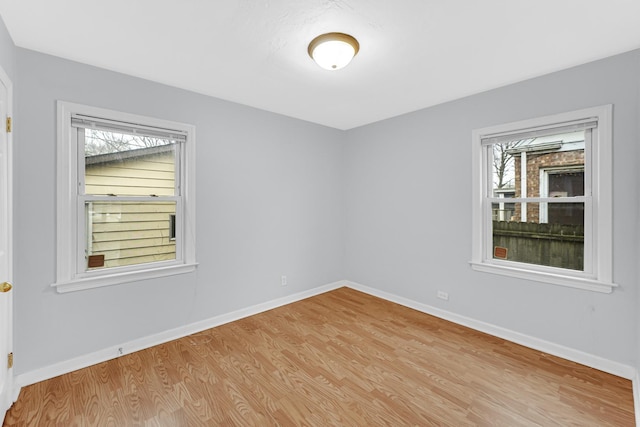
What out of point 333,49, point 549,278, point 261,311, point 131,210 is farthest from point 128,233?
point 549,278

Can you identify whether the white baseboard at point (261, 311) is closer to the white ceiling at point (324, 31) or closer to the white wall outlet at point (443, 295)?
the white wall outlet at point (443, 295)

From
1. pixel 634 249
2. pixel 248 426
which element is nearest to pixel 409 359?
pixel 248 426

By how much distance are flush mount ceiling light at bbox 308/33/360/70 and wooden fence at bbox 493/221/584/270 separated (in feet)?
7.44

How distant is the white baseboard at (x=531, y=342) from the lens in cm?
227

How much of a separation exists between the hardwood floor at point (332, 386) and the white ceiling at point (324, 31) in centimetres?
249

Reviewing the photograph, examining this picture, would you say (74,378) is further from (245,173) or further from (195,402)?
(245,173)

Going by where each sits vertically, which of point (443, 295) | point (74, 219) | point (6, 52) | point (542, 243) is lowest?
point (443, 295)

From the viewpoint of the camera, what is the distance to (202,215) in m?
3.04

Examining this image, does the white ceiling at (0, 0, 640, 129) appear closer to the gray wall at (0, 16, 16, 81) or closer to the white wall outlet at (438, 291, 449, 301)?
the gray wall at (0, 16, 16, 81)

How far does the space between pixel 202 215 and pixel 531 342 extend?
3.42 metres

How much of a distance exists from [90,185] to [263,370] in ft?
6.99

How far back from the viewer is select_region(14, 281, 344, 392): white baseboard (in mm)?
2164

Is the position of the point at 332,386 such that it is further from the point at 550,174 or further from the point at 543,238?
the point at 550,174

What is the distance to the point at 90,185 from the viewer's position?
2457mm
